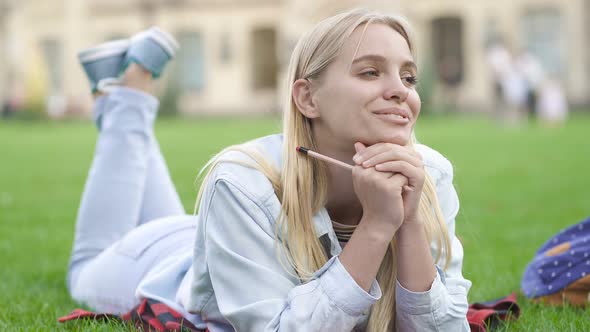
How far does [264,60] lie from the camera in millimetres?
36406

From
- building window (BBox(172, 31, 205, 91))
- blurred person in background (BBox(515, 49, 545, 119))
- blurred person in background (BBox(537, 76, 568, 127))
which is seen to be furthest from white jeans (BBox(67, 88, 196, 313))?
building window (BBox(172, 31, 205, 91))

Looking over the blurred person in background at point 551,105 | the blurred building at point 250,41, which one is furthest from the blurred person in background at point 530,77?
the blurred building at point 250,41

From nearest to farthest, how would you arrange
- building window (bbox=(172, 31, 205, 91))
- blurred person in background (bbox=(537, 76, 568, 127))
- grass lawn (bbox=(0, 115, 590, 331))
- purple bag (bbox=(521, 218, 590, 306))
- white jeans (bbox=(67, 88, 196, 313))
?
1. purple bag (bbox=(521, 218, 590, 306))
2. white jeans (bbox=(67, 88, 196, 313))
3. grass lawn (bbox=(0, 115, 590, 331))
4. blurred person in background (bbox=(537, 76, 568, 127))
5. building window (bbox=(172, 31, 205, 91))

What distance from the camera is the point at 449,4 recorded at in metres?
31.6

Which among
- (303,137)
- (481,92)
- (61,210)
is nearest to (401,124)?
(303,137)

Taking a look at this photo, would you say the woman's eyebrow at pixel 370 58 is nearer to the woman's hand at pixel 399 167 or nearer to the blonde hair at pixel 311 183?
the blonde hair at pixel 311 183

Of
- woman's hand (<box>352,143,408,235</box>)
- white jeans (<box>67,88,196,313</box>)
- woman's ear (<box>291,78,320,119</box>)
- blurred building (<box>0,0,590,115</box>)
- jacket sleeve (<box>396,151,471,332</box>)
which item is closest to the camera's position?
woman's hand (<box>352,143,408,235</box>)

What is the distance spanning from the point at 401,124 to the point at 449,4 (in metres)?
30.2

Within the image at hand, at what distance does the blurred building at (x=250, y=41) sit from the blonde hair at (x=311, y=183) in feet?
83.1

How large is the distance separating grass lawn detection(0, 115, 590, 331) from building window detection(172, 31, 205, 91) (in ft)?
68.5

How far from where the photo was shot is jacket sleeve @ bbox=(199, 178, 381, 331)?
7.27 ft

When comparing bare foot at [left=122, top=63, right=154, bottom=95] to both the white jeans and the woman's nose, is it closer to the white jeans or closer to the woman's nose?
the white jeans

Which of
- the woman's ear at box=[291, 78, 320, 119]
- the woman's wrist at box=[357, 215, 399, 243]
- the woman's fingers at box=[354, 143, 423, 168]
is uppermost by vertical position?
the woman's ear at box=[291, 78, 320, 119]

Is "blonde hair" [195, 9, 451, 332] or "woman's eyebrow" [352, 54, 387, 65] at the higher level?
"woman's eyebrow" [352, 54, 387, 65]
